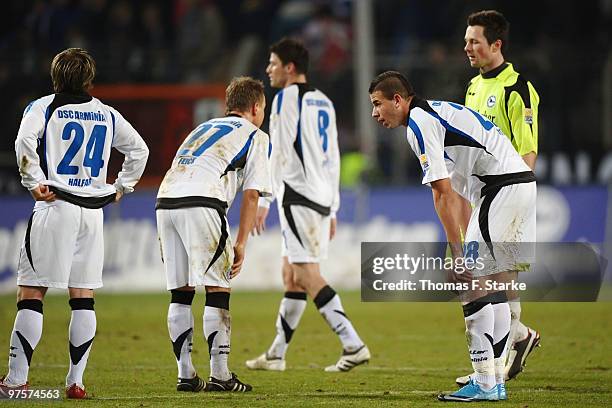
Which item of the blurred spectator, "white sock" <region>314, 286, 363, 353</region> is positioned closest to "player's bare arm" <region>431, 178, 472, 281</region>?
"white sock" <region>314, 286, 363, 353</region>

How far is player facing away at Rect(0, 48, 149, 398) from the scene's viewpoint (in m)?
7.44

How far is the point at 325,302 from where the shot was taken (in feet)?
31.8

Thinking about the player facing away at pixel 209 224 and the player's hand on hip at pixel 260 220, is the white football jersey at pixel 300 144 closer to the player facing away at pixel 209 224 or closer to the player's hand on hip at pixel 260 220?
the player's hand on hip at pixel 260 220

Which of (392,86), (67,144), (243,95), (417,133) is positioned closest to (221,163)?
(243,95)

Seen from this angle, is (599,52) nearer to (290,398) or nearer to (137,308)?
(137,308)

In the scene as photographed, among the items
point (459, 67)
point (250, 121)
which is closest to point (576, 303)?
point (459, 67)

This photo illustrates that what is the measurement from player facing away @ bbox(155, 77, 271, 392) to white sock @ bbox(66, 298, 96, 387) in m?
0.58

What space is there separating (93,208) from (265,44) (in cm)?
1436

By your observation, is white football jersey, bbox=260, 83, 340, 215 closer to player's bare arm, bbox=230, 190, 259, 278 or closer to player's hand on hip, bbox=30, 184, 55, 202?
player's bare arm, bbox=230, 190, 259, 278

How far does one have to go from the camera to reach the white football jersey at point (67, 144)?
7.37 meters

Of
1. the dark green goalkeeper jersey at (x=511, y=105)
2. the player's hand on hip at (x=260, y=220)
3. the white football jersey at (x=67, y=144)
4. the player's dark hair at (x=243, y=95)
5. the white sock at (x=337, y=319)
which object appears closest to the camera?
the white football jersey at (x=67, y=144)

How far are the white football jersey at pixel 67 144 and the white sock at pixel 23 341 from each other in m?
0.82

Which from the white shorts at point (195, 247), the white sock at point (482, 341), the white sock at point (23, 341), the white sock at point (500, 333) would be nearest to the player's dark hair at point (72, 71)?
the white shorts at point (195, 247)

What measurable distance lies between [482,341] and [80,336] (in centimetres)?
262
